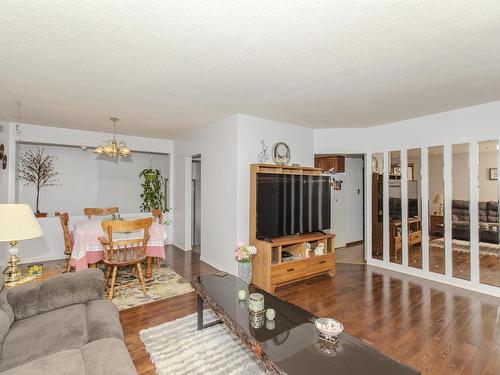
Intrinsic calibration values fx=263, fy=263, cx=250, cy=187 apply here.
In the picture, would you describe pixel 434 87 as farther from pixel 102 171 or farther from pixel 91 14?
pixel 102 171

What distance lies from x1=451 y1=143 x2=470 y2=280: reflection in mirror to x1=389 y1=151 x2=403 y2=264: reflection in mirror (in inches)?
30.0

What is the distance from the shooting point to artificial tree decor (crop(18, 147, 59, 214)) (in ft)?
17.3

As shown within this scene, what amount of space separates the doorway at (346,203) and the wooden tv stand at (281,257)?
1.55 metres

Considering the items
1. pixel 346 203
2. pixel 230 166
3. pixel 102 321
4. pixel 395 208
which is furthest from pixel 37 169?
pixel 395 208

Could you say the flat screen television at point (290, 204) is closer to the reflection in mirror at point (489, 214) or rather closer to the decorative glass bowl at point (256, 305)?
the decorative glass bowl at point (256, 305)

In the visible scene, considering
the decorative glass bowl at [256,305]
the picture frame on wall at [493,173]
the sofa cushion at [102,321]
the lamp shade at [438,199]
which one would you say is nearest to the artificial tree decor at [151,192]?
the sofa cushion at [102,321]

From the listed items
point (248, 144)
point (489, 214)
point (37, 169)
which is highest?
point (248, 144)

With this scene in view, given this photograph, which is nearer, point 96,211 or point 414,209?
point 414,209

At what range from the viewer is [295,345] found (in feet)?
5.24

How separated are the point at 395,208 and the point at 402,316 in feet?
7.13

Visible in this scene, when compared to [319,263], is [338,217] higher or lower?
higher

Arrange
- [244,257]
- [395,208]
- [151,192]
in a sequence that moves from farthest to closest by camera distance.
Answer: [151,192] < [395,208] < [244,257]

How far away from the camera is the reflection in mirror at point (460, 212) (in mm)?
3691

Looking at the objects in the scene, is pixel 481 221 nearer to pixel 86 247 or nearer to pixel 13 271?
pixel 86 247
